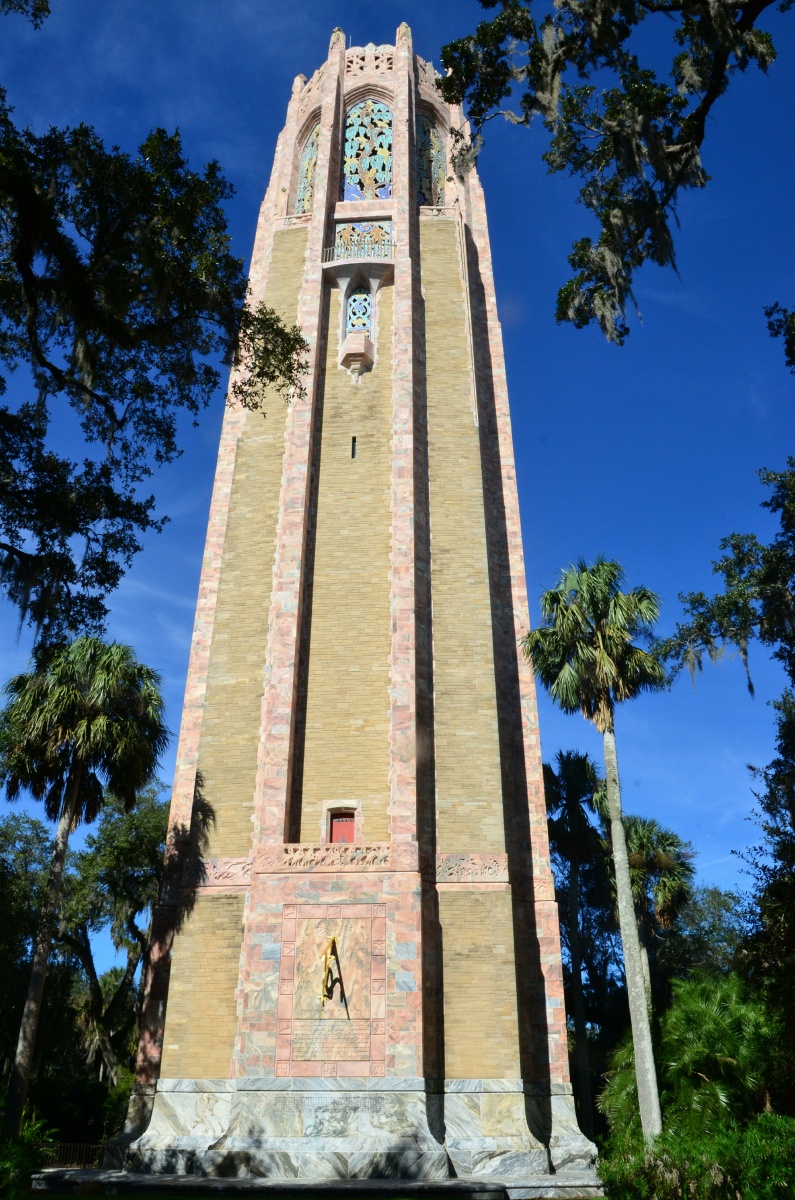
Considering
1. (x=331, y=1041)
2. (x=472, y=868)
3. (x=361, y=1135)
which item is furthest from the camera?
(x=472, y=868)

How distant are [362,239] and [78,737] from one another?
51.0 ft

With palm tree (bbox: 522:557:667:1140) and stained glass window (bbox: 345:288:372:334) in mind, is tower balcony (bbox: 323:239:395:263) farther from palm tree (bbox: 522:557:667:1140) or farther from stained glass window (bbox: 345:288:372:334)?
palm tree (bbox: 522:557:667:1140)

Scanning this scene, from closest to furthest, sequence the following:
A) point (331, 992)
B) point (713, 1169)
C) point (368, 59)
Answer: point (713, 1169), point (331, 992), point (368, 59)

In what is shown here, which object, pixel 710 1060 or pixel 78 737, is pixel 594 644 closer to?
pixel 710 1060

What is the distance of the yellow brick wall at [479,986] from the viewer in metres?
16.4

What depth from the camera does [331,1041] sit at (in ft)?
51.7

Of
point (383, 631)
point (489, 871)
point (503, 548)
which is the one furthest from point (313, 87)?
point (489, 871)

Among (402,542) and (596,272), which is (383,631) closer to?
(402,542)

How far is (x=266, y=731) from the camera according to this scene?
1892 centimetres

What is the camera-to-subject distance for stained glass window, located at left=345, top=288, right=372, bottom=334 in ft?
82.3

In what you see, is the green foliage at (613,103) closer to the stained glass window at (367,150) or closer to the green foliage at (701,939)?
the stained glass window at (367,150)

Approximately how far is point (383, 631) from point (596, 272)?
9548 millimetres

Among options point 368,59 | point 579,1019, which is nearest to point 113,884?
point 579,1019

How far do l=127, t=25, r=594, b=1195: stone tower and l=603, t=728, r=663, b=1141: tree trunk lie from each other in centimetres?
155
